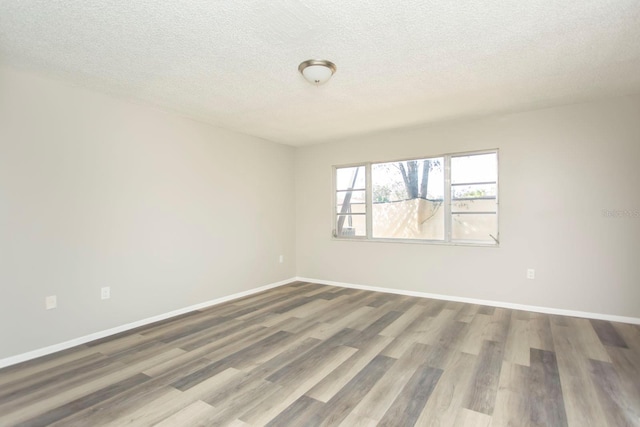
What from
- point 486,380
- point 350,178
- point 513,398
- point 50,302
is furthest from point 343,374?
point 350,178

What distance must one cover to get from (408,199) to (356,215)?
0.91 meters

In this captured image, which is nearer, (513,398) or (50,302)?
(513,398)

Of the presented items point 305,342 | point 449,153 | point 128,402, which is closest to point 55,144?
point 128,402

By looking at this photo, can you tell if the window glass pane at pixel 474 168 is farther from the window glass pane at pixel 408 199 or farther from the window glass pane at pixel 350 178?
the window glass pane at pixel 350 178

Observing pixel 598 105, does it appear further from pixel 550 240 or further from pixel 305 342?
pixel 305 342

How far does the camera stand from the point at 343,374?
2.40 metres

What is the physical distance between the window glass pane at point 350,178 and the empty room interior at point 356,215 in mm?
40

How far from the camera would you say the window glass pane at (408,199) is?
14.9ft

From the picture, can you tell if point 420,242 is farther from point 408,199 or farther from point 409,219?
point 408,199

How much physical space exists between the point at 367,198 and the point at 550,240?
245 cm

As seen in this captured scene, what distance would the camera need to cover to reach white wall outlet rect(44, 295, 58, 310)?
281 cm

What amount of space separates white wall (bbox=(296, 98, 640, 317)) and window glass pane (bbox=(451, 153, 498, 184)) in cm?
12

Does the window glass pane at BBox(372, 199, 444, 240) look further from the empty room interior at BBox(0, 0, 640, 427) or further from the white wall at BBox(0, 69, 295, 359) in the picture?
the white wall at BBox(0, 69, 295, 359)

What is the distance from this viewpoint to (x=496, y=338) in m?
3.04
